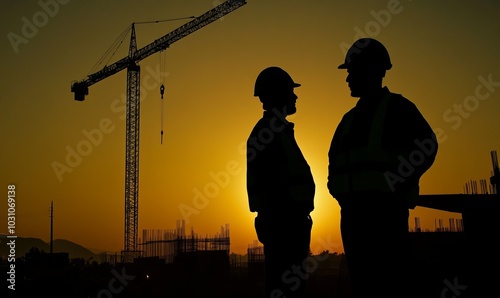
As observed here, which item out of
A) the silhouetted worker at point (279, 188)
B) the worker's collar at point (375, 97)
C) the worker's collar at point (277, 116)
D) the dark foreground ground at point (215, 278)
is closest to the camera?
the worker's collar at point (375, 97)

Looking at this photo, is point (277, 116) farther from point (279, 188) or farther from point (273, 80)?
point (279, 188)

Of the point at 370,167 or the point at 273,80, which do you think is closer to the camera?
the point at 370,167

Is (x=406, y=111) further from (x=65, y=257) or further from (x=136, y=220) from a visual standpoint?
(x=136, y=220)

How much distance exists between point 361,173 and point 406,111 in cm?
39

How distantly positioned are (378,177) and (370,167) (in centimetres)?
7

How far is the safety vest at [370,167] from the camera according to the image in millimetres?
2844

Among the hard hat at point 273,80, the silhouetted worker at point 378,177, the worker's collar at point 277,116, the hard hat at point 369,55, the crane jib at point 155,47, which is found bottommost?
the silhouetted worker at point 378,177

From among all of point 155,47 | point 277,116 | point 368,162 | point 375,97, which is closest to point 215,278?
point 277,116

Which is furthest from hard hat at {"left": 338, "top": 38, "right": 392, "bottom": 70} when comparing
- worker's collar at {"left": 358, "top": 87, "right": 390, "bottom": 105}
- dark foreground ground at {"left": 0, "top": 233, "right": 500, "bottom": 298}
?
dark foreground ground at {"left": 0, "top": 233, "right": 500, "bottom": 298}

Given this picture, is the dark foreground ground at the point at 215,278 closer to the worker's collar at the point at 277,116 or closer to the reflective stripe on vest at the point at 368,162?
the reflective stripe on vest at the point at 368,162

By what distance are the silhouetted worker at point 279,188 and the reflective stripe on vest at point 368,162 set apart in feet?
1.95

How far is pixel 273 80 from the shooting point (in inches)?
156

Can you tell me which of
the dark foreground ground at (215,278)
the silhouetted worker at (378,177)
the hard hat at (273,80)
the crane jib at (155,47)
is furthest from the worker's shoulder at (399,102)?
the crane jib at (155,47)

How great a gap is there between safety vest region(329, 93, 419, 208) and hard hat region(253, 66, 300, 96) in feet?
3.20
